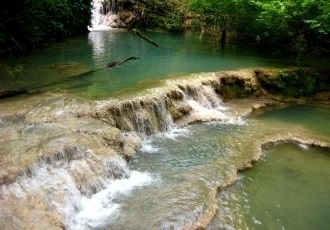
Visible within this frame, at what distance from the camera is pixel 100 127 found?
7211 mm

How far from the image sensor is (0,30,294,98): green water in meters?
9.85

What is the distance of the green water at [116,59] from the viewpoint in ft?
32.3

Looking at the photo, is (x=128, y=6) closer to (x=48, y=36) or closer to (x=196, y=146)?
(x=48, y=36)

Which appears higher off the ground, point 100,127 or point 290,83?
point 290,83

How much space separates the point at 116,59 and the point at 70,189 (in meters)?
8.63

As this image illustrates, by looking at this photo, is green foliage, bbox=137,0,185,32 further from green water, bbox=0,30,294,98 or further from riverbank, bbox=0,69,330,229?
riverbank, bbox=0,69,330,229

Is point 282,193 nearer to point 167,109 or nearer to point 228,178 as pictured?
point 228,178

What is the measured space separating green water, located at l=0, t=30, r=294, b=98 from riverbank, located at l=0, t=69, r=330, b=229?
889 millimetres

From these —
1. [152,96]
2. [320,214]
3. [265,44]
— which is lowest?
[320,214]

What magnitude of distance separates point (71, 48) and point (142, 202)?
11.5 metres

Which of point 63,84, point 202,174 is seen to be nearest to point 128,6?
point 63,84

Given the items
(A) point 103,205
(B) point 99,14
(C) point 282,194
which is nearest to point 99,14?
(B) point 99,14

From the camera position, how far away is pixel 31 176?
17.6ft

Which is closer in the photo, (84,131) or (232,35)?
(84,131)
